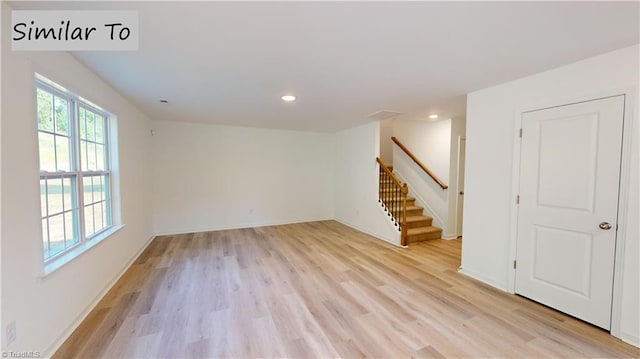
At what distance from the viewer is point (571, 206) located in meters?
2.27

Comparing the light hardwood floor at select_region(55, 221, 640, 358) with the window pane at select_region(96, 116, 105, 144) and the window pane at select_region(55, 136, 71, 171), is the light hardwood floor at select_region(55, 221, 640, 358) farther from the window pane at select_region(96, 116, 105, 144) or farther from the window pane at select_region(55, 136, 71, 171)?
the window pane at select_region(96, 116, 105, 144)

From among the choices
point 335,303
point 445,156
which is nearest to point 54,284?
point 335,303

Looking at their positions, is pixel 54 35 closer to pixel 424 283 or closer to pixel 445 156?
pixel 424 283

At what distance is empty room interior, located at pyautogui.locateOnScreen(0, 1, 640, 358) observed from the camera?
1551mm

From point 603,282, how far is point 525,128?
4.93 ft

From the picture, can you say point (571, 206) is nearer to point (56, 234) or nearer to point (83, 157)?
point (56, 234)

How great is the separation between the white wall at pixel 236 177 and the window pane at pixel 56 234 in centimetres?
304

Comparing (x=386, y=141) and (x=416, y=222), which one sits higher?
(x=386, y=141)

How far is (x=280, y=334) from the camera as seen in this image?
6.59 feet

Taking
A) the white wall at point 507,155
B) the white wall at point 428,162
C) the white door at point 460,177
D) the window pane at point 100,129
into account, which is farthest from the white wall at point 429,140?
the window pane at point 100,129

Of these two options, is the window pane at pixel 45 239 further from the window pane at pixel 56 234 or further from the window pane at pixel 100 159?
the window pane at pixel 100 159

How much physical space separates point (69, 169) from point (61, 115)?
1.55 ft

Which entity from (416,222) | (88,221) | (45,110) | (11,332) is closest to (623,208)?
(416,222)

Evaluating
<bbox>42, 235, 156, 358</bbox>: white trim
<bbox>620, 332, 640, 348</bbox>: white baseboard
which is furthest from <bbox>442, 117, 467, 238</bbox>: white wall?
<bbox>42, 235, 156, 358</bbox>: white trim
